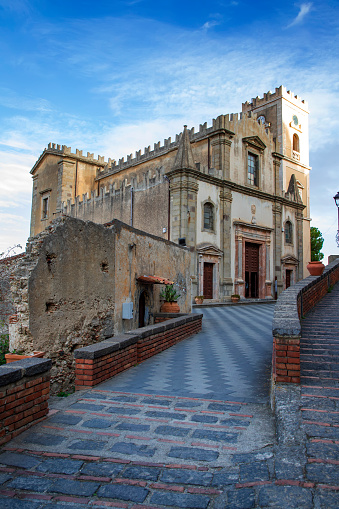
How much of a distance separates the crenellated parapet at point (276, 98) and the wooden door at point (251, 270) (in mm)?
18854

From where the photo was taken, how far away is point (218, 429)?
3791mm

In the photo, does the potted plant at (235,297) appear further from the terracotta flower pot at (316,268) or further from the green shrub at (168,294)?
the green shrub at (168,294)

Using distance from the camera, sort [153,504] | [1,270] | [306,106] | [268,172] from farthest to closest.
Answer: [306,106]
[268,172]
[1,270]
[153,504]

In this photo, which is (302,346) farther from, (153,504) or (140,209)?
(140,209)

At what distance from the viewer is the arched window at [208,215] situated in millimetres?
23578

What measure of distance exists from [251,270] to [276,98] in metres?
20.4

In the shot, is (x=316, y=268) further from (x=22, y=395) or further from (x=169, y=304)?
(x=22, y=395)

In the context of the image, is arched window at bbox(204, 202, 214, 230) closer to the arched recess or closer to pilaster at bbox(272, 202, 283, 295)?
→ pilaster at bbox(272, 202, 283, 295)

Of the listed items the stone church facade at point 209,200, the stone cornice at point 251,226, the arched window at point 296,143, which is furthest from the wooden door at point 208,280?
the arched window at point 296,143

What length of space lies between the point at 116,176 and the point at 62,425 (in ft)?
96.2

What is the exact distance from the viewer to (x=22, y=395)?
12.2 ft

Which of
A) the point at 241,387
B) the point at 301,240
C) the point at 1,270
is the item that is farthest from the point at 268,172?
the point at 241,387

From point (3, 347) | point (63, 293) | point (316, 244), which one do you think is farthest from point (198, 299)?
point (316, 244)

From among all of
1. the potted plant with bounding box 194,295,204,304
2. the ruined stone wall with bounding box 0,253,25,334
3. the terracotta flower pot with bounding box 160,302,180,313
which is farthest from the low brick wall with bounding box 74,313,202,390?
the potted plant with bounding box 194,295,204,304
